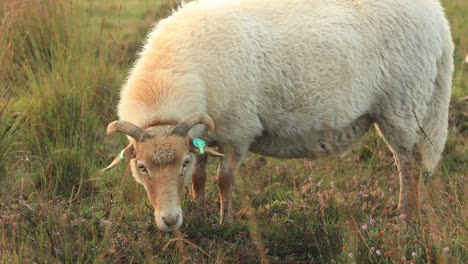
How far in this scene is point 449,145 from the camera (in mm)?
7059

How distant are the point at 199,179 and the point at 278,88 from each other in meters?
0.86

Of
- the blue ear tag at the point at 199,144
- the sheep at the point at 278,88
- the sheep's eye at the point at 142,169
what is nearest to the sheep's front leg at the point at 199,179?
A: the sheep at the point at 278,88

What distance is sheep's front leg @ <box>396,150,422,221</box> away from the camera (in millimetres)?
5867

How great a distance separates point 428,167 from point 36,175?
9.81 feet

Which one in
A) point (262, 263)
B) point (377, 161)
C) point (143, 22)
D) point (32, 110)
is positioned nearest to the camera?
point (262, 263)

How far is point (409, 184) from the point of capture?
5.90m

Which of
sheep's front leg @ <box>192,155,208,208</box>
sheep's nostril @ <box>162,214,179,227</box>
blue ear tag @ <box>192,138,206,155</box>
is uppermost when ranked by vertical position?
blue ear tag @ <box>192,138,206,155</box>

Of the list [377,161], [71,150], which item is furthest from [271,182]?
[71,150]

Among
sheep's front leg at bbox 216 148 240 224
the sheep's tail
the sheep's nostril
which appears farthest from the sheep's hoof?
the sheep's tail

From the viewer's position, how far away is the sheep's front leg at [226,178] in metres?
5.34

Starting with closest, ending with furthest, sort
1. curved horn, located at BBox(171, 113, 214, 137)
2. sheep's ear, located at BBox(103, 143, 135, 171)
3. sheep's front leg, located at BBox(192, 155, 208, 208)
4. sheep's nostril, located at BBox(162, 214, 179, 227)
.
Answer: sheep's nostril, located at BBox(162, 214, 179, 227)
curved horn, located at BBox(171, 113, 214, 137)
sheep's ear, located at BBox(103, 143, 135, 171)
sheep's front leg, located at BBox(192, 155, 208, 208)

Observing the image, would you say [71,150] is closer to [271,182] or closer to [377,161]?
[271,182]

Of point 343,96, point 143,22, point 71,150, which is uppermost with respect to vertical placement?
point 343,96

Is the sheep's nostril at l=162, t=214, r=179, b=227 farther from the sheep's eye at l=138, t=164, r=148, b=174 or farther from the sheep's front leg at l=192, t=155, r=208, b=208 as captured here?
the sheep's front leg at l=192, t=155, r=208, b=208
